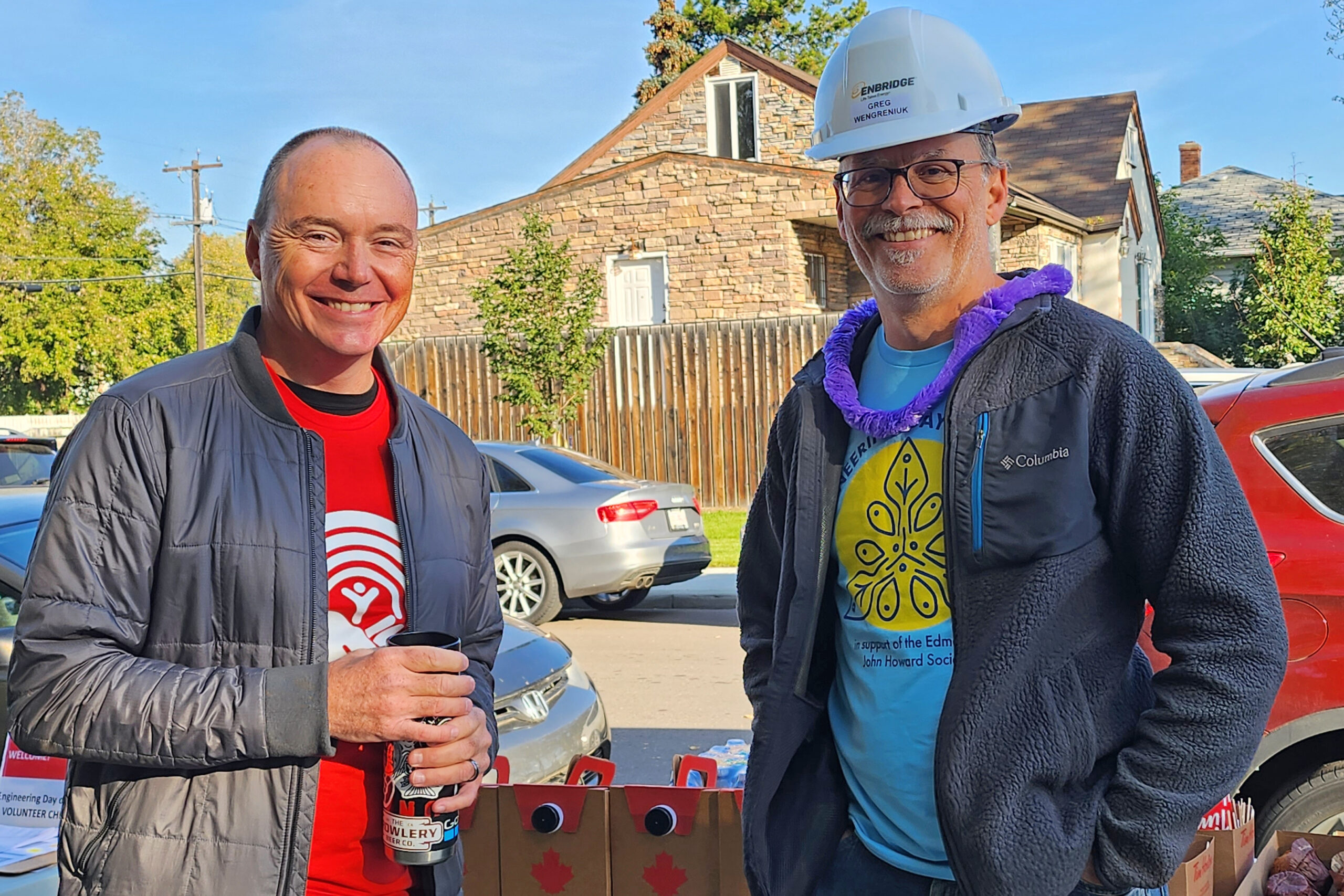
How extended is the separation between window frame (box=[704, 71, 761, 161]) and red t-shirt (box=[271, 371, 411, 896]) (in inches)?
812

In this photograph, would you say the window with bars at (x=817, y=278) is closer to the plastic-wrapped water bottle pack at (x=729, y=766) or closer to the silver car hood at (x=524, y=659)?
the silver car hood at (x=524, y=659)

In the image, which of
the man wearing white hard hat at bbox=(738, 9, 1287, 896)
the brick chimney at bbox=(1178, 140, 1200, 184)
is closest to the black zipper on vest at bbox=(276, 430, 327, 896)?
the man wearing white hard hat at bbox=(738, 9, 1287, 896)

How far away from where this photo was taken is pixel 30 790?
3209mm

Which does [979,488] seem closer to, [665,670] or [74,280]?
[665,670]

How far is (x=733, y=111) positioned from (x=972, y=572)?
859 inches

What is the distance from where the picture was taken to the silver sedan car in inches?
408

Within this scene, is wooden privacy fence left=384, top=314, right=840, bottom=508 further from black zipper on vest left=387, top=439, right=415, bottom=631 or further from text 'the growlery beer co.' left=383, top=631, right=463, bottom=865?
text 'the growlery beer co.' left=383, top=631, right=463, bottom=865

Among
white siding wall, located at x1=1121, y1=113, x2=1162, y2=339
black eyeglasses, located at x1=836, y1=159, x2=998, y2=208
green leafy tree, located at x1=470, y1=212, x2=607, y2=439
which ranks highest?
white siding wall, located at x1=1121, y1=113, x2=1162, y2=339

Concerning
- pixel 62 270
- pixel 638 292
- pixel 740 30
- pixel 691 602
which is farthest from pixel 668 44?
pixel 691 602

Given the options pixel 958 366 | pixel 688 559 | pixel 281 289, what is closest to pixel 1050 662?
pixel 958 366

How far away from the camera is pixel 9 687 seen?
1801 mm

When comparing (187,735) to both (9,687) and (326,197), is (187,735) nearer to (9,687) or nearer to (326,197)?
(9,687)

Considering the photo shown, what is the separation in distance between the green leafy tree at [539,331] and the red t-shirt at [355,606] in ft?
47.4

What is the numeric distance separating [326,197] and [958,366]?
111cm
